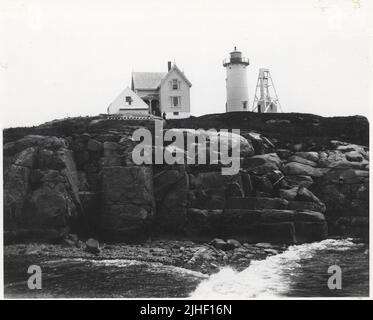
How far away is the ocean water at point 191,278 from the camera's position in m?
20.7

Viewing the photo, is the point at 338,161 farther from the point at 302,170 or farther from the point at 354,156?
the point at 302,170

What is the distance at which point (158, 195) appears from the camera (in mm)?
27312

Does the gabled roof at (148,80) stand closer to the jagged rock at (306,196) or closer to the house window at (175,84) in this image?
the house window at (175,84)

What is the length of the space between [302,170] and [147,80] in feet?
38.9

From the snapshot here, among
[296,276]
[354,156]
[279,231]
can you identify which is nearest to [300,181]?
[354,156]

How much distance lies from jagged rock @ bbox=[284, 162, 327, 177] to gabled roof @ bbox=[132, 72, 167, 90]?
10308mm

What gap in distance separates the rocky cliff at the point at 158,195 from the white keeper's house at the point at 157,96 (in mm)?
3090

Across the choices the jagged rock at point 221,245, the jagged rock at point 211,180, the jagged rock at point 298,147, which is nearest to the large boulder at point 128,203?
the jagged rock at point 211,180

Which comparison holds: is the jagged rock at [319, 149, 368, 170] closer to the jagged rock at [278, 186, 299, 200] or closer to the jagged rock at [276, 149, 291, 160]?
the jagged rock at [276, 149, 291, 160]
